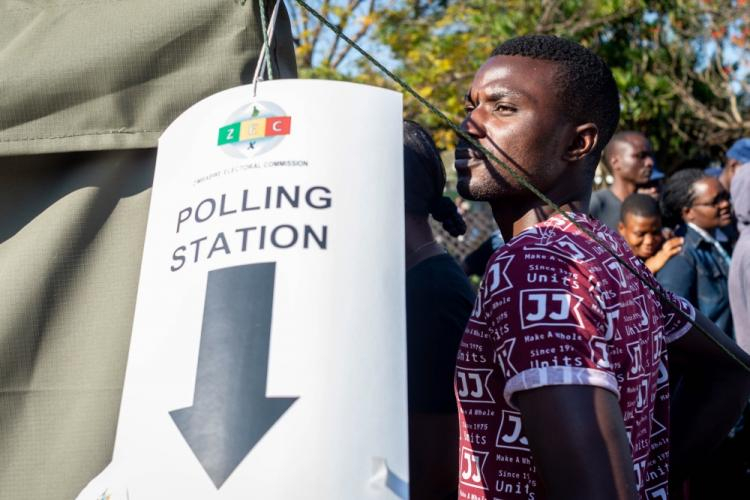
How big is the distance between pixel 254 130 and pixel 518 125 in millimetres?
558

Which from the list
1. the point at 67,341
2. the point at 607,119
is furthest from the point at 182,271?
the point at 607,119

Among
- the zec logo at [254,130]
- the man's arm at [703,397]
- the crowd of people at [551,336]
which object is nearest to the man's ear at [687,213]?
the crowd of people at [551,336]

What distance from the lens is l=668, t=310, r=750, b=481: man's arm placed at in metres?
1.75

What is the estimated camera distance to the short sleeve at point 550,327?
1198mm

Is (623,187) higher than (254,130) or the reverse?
higher

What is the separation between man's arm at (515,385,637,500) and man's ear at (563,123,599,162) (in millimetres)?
522

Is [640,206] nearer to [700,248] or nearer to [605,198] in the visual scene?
[700,248]

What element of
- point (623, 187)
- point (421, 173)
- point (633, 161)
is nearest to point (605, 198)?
point (623, 187)

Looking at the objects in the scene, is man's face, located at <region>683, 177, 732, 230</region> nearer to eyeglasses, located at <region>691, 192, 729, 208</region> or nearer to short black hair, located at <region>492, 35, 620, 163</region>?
eyeglasses, located at <region>691, 192, 729, 208</region>

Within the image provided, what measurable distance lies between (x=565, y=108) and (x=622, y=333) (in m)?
0.44

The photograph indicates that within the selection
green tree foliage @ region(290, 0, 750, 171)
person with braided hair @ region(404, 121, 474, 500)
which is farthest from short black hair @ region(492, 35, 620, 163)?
green tree foliage @ region(290, 0, 750, 171)

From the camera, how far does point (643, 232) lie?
4.52 meters

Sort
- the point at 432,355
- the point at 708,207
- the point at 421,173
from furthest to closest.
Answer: the point at 708,207 → the point at 421,173 → the point at 432,355

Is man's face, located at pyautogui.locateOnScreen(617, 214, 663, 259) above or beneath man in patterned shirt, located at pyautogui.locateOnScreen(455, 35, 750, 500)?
above
